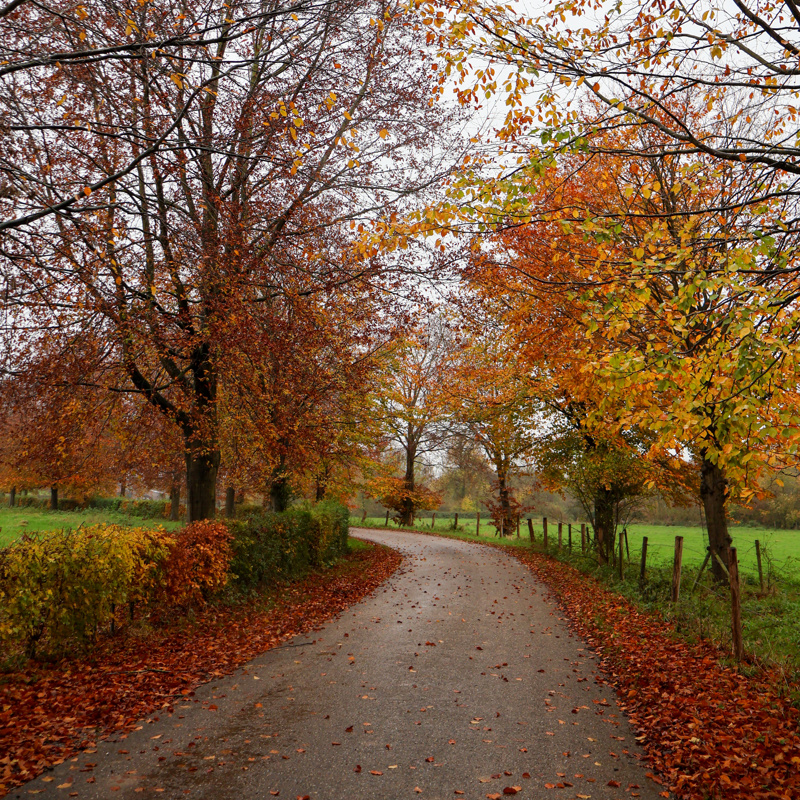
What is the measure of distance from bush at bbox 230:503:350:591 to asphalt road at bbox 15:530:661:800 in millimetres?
2723

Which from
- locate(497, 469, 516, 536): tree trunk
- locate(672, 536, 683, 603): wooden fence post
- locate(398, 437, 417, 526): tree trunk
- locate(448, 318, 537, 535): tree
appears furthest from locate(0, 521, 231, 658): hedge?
locate(398, 437, 417, 526): tree trunk

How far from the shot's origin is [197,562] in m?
8.85

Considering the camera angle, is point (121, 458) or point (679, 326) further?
point (121, 458)

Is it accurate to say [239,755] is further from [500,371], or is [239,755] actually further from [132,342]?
[500,371]

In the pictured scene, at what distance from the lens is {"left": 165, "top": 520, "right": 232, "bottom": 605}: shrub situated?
325 inches

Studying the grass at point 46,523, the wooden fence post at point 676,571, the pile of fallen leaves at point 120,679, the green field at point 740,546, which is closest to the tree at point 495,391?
the green field at point 740,546

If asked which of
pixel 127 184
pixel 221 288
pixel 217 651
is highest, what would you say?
pixel 127 184

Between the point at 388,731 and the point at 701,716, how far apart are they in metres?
2.95

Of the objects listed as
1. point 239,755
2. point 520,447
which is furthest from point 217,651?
point 520,447

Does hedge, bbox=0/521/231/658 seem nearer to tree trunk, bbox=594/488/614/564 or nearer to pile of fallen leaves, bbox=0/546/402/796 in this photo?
pile of fallen leaves, bbox=0/546/402/796

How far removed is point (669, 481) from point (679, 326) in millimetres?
9901

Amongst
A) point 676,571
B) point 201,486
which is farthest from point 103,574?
point 676,571

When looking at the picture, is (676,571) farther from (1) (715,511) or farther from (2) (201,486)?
(2) (201,486)

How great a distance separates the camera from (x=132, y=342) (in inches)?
348
